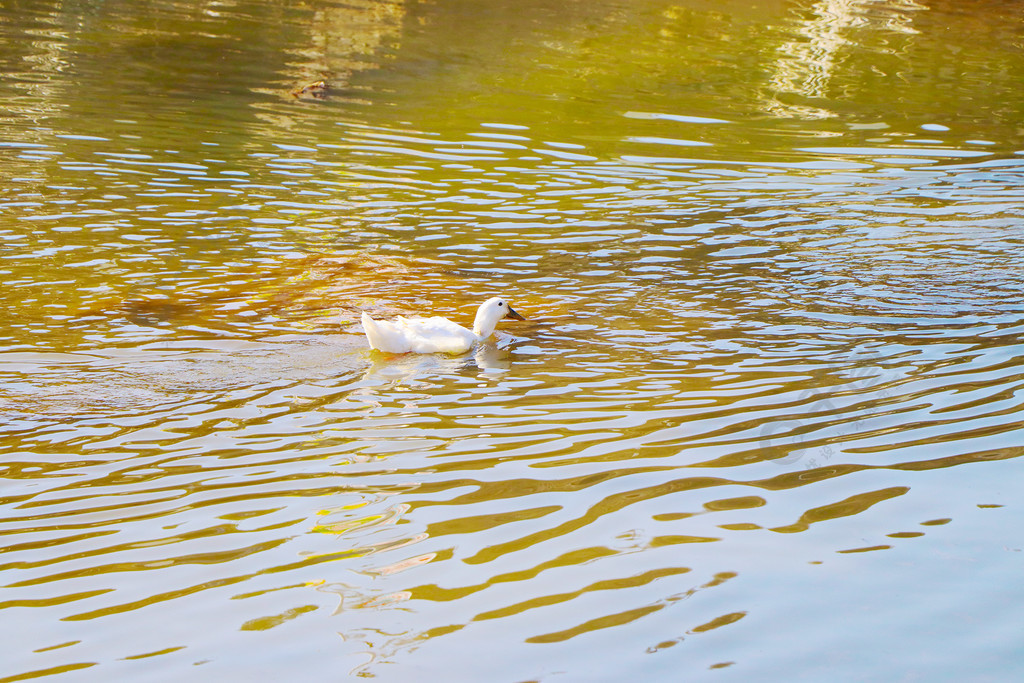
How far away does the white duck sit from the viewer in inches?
306

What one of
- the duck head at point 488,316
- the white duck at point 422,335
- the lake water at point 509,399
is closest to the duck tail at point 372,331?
the white duck at point 422,335

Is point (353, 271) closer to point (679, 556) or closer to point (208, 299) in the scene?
point (208, 299)

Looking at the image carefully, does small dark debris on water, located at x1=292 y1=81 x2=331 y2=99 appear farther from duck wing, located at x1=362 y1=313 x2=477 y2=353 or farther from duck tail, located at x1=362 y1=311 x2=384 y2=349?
duck tail, located at x1=362 y1=311 x2=384 y2=349

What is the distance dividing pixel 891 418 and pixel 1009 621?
2129 millimetres

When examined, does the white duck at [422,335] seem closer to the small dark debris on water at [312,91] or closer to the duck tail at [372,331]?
the duck tail at [372,331]

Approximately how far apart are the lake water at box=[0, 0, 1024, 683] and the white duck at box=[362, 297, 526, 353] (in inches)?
5.3

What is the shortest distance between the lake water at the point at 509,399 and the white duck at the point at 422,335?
135 millimetres

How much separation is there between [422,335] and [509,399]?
133cm

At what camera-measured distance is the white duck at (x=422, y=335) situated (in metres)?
7.78

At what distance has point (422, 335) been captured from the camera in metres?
8.00

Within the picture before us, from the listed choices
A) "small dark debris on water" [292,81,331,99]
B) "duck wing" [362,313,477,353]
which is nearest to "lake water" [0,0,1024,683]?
"duck wing" [362,313,477,353]

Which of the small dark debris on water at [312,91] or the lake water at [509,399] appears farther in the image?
the small dark debris on water at [312,91]

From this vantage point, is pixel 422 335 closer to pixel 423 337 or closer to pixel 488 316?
pixel 423 337

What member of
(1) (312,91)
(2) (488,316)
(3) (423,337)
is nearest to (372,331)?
(3) (423,337)
